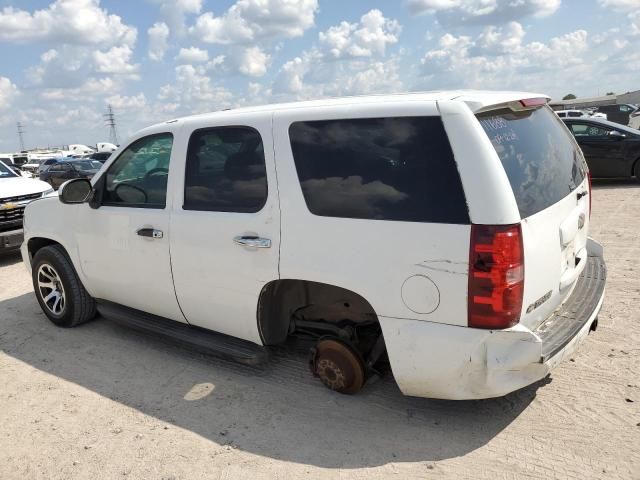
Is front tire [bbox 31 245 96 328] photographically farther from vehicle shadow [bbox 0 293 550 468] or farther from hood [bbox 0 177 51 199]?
hood [bbox 0 177 51 199]

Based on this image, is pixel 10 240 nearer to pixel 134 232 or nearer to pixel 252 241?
pixel 134 232

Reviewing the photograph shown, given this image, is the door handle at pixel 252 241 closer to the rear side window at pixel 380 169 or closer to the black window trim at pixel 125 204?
the rear side window at pixel 380 169

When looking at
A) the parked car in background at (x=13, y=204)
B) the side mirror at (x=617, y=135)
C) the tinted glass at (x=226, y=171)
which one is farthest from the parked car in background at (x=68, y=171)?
the tinted glass at (x=226, y=171)

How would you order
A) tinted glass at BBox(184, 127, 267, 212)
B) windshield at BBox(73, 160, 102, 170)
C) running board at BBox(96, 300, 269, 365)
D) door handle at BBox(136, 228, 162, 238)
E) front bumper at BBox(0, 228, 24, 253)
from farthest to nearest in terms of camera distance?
windshield at BBox(73, 160, 102, 170)
front bumper at BBox(0, 228, 24, 253)
door handle at BBox(136, 228, 162, 238)
running board at BBox(96, 300, 269, 365)
tinted glass at BBox(184, 127, 267, 212)

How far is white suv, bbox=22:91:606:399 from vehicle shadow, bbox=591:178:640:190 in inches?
360

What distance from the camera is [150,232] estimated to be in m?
4.00

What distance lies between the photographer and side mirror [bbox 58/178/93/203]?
4.39 meters

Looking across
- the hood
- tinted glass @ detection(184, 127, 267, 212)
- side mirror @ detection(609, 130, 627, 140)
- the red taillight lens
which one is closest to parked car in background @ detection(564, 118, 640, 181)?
side mirror @ detection(609, 130, 627, 140)

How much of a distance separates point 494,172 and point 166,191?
240 centimetres

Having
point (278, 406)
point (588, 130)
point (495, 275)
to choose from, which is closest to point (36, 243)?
point (278, 406)

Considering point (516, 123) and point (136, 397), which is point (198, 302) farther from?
point (516, 123)

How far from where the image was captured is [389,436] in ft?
10.3

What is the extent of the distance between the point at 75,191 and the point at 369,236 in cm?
276

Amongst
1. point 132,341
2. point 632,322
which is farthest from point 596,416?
point 132,341
